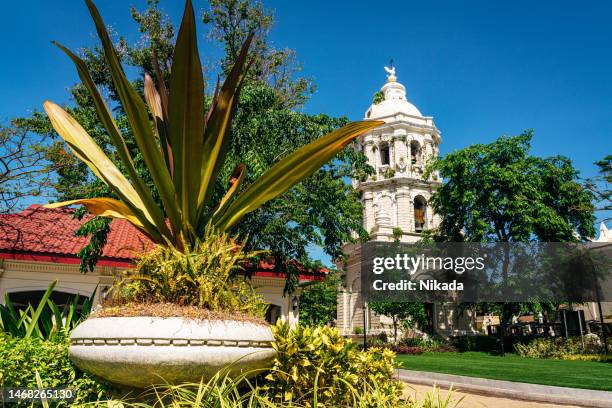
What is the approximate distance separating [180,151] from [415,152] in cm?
4264

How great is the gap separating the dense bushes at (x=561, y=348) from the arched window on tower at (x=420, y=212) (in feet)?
66.6

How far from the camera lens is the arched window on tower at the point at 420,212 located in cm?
4234

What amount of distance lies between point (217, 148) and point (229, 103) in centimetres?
39

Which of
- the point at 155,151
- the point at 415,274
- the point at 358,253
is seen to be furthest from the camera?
the point at 358,253

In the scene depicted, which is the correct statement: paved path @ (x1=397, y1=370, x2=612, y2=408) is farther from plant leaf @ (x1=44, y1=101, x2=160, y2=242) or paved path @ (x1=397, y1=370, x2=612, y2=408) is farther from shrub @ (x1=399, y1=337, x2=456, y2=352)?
shrub @ (x1=399, y1=337, x2=456, y2=352)

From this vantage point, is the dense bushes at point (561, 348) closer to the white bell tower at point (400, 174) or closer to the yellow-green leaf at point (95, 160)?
the white bell tower at point (400, 174)

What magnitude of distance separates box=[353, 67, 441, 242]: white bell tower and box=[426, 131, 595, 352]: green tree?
12.3 meters

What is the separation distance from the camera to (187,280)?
9.92ft

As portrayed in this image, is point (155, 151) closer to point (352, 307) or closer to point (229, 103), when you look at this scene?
point (229, 103)

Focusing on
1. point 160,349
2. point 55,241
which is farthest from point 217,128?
point 55,241

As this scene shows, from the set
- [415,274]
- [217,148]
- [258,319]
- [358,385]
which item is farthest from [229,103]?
[415,274]

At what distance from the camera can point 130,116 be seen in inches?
135

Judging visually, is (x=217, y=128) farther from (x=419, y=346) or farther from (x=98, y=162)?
(x=419, y=346)

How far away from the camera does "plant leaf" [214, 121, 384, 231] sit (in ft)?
11.6
